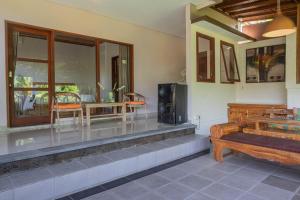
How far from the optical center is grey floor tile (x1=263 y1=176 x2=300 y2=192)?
2.33 m

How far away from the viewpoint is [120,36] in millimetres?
5320

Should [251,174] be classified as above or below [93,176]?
below

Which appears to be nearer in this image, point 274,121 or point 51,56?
point 274,121

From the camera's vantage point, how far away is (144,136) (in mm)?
3449

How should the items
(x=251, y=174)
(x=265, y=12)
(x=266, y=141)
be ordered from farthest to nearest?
(x=265, y=12)
(x=266, y=141)
(x=251, y=174)

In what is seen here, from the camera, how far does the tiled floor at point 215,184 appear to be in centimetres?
216

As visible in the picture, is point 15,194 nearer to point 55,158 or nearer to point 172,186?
point 55,158

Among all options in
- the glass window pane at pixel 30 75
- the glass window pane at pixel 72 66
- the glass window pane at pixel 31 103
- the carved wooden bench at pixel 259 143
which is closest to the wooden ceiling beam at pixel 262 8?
the carved wooden bench at pixel 259 143

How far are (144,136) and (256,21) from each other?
16.1 ft

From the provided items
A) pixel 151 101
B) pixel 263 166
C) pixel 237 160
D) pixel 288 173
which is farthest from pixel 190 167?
pixel 151 101

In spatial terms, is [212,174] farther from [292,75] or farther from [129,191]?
[292,75]

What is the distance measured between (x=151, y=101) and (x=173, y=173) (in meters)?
3.48

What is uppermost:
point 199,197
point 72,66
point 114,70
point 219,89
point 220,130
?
point 72,66

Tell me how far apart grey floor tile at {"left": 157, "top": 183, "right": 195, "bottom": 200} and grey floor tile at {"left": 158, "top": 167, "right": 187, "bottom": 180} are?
0.25 meters
